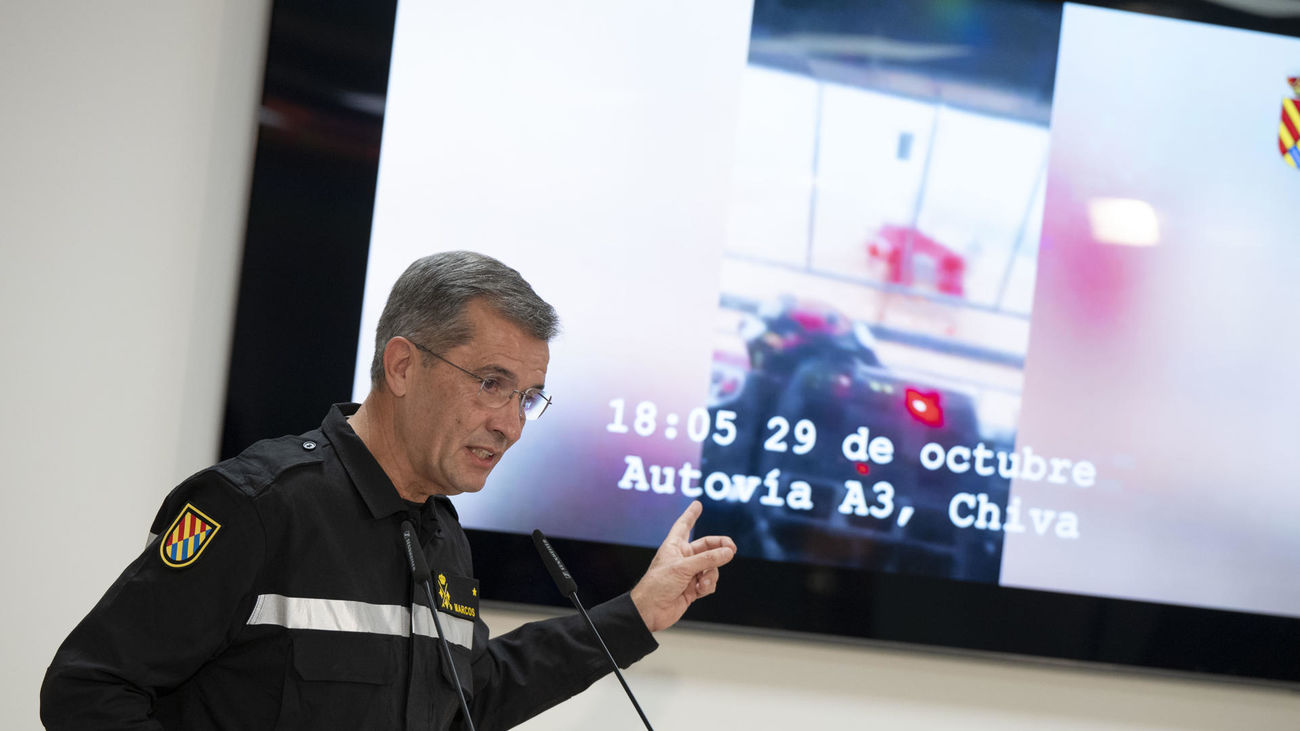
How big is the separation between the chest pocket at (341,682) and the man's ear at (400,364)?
34 centimetres

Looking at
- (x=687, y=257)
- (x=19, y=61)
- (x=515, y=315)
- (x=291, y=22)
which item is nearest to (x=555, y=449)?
(x=687, y=257)

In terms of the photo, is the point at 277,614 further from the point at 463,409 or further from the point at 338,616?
the point at 463,409

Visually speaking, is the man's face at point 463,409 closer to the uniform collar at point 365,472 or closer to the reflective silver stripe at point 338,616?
the uniform collar at point 365,472

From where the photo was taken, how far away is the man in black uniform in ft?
4.34

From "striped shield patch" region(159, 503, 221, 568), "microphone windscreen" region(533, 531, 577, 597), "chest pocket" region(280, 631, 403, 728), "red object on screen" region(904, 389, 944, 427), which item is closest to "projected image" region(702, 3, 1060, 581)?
"red object on screen" region(904, 389, 944, 427)

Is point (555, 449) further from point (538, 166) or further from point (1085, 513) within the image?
point (1085, 513)

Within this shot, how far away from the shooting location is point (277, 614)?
56.0 inches

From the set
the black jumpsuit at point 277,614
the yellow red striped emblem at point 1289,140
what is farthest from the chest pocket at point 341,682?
the yellow red striped emblem at point 1289,140

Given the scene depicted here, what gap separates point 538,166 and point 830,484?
0.94m

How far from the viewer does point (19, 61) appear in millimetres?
2375

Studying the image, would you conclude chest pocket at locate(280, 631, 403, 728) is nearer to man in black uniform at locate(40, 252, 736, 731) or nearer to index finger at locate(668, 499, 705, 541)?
man in black uniform at locate(40, 252, 736, 731)

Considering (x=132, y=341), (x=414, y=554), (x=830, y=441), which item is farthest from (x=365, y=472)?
(x=830, y=441)

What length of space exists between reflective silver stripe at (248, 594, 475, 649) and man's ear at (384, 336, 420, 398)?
0.30 metres

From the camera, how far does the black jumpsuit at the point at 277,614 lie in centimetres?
130
